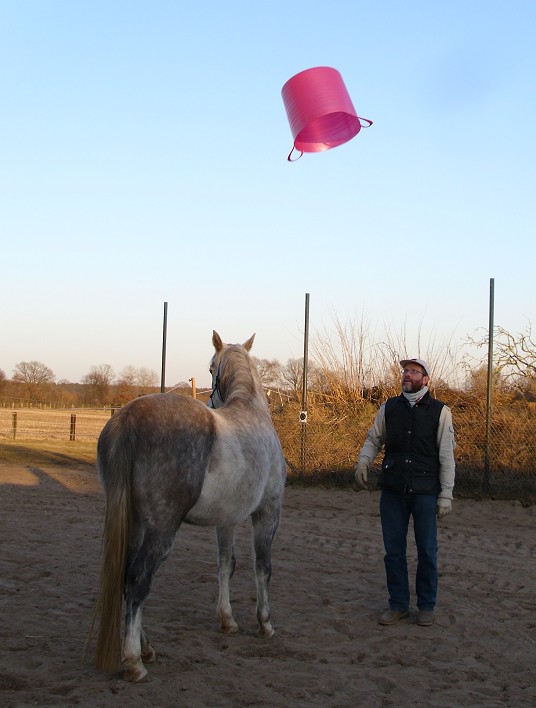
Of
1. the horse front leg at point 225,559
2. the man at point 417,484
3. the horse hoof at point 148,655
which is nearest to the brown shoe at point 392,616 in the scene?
the man at point 417,484

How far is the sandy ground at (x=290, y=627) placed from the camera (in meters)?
3.72

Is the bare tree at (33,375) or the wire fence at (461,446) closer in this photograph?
the wire fence at (461,446)

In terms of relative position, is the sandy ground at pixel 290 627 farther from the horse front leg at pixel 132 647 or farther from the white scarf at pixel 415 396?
the white scarf at pixel 415 396

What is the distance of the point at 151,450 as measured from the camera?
3855mm

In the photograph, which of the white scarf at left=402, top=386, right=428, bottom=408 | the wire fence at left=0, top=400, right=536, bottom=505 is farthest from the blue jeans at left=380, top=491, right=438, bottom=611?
the wire fence at left=0, top=400, right=536, bottom=505

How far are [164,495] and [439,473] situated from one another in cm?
223

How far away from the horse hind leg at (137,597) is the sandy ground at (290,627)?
0.09 meters

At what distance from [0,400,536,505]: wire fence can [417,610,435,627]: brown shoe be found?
6224mm

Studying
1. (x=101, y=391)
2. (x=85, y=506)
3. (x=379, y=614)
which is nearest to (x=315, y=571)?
(x=379, y=614)

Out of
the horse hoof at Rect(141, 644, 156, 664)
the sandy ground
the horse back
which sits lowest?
the sandy ground

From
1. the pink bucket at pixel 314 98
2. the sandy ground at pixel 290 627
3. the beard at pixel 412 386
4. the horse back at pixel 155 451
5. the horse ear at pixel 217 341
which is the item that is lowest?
the sandy ground at pixel 290 627

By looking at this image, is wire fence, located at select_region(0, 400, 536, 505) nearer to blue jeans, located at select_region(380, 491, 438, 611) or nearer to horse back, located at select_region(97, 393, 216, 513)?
blue jeans, located at select_region(380, 491, 438, 611)

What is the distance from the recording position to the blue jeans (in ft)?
16.8

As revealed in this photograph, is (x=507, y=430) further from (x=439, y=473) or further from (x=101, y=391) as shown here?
(x=101, y=391)
